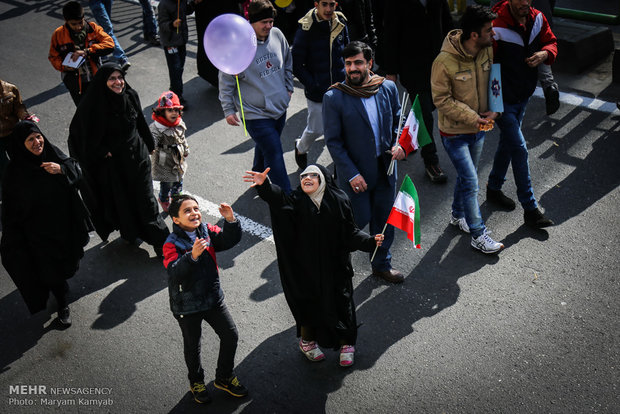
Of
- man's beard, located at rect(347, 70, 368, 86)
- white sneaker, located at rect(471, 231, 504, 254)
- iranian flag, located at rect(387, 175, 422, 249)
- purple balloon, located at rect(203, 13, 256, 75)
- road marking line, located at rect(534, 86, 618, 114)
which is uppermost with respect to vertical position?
purple balloon, located at rect(203, 13, 256, 75)

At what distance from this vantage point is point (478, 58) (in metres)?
5.76

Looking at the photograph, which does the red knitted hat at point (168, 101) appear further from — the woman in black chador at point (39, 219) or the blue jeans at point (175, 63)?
the blue jeans at point (175, 63)

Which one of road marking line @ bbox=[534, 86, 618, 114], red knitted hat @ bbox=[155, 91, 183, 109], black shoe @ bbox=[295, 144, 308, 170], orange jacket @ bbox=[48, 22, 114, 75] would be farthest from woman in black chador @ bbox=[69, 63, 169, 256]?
road marking line @ bbox=[534, 86, 618, 114]

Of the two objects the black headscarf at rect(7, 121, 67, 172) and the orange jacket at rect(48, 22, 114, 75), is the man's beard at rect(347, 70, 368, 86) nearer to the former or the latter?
the black headscarf at rect(7, 121, 67, 172)

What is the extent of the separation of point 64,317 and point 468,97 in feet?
13.3

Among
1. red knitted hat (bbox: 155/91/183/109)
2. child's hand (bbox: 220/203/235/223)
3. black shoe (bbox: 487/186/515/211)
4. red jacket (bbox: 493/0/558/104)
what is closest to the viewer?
child's hand (bbox: 220/203/235/223)

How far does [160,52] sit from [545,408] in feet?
28.9

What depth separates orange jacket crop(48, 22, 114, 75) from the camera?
26.0ft

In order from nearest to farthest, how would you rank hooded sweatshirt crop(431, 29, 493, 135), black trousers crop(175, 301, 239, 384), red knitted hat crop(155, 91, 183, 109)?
black trousers crop(175, 301, 239, 384) → hooded sweatshirt crop(431, 29, 493, 135) → red knitted hat crop(155, 91, 183, 109)

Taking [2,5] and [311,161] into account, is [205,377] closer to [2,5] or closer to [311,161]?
[311,161]

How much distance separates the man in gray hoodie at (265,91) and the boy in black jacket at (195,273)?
6.70 feet

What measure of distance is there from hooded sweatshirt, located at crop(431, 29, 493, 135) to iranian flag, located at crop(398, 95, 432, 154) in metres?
0.51

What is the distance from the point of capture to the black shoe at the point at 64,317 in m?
5.58

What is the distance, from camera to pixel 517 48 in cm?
594
